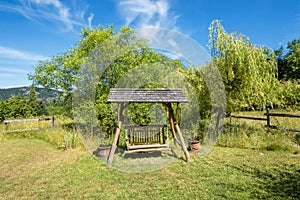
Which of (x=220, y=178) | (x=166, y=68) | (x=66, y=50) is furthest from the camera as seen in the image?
(x=66, y=50)

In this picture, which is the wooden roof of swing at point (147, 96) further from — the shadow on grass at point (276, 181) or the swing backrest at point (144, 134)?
the shadow on grass at point (276, 181)

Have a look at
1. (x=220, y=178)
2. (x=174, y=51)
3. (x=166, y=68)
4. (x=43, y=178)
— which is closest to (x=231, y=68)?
(x=174, y=51)

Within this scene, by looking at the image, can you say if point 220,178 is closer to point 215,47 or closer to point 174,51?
point 174,51

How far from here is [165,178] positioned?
4.58 metres

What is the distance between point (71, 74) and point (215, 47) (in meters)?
7.80

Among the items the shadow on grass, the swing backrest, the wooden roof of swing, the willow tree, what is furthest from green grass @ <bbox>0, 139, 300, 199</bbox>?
the willow tree

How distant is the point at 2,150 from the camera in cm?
780

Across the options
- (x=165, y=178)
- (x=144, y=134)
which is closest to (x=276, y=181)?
(x=165, y=178)

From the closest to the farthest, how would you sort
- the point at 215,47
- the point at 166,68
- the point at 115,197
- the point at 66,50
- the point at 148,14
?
the point at 115,197, the point at 215,47, the point at 148,14, the point at 166,68, the point at 66,50

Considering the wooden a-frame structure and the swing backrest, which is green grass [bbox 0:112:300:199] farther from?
the swing backrest

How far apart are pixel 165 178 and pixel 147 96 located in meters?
2.33

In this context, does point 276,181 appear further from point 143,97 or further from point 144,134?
point 144,134

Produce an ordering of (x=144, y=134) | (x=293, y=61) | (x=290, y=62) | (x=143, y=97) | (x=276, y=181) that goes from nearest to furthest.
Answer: (x=276, y=181) → (x=143, y=97) → (x=144, y=134) → (x=293, y=61) → (x=290, y=62)

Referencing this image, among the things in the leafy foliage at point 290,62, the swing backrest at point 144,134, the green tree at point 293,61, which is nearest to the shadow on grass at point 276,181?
the swing backrest at point 144,134
